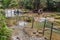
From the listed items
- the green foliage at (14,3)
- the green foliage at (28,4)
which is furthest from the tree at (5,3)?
the green foliage at (28,4)

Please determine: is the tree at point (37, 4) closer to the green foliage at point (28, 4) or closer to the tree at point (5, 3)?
the green foliage at point (28, 4)

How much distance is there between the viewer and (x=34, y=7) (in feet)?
116

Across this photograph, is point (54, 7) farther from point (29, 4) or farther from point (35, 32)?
point (35, 32)

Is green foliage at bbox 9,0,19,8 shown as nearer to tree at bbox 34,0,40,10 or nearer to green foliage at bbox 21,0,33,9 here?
green foliage at bbox 21,0,33,9

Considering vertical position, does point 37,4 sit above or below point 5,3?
below

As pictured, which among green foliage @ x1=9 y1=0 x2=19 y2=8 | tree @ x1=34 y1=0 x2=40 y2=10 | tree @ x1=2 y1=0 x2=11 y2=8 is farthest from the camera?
tree @ x1=2 y1=0 x2=11 y2=8

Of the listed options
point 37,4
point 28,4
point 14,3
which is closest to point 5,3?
point 14,3

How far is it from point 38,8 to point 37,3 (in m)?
1.08

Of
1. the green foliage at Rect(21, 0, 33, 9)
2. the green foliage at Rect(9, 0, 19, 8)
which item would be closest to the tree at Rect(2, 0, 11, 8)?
the green foliage at Rect(9, 0, 19, 8)

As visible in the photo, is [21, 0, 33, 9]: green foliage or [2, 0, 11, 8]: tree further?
[2, 0, 11, 8]: tree

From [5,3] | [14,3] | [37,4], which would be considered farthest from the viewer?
[5,3]

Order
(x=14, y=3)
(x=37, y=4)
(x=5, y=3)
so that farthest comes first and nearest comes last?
(x=5, y=3) < (x=14, y=3) < (x=37, y=4)

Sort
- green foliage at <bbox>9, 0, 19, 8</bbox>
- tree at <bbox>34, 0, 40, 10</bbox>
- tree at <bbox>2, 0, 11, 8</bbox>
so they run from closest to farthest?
tree at <bbox>34, 0, 40, 10</bbox>, green foliage at <bbox>9, 0, 19, 8</bbox>, tree at <bbox>2, 0, 11, 8</bbox>

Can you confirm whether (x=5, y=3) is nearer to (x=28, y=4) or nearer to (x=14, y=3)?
(x=14, y=3)
